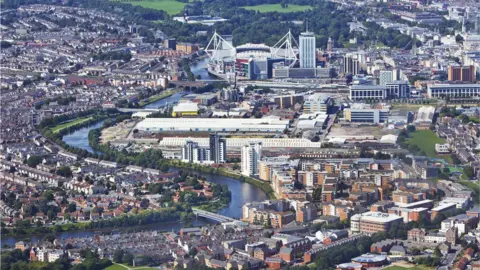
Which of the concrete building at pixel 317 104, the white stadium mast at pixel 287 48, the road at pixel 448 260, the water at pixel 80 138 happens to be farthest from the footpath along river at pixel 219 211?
the white stadium mast at pixel 287 48

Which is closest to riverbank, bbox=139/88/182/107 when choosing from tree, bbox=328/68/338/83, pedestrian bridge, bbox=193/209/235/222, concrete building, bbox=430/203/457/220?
tree, bbox=328/68/338/83

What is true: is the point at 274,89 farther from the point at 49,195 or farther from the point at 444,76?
the point at 49,195

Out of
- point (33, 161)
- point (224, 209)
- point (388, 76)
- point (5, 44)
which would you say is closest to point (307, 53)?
point (388, 76)

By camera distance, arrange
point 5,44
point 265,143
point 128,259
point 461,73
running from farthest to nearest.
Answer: point 5,44 → point 461,73 → point 265,143 → point 128,259

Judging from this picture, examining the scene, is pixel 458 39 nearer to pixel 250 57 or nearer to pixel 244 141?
pixel 250 57

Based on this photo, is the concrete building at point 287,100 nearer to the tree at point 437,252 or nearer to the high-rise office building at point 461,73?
the high-rise office building at point 461,73

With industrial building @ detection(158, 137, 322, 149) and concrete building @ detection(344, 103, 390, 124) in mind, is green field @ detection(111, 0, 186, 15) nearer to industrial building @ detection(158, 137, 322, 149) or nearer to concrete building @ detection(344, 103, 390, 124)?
concrete building @ detection(344, 103, 390, 124)

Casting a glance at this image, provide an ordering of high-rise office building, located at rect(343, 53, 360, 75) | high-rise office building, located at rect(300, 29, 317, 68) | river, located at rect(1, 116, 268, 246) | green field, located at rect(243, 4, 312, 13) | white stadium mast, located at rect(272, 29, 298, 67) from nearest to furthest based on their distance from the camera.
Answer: river, located at rect(1, 116, 268, 246) < high-rise office building, located at rect(343, 53, 360, 75) < high-rise office building, located at rect(300, 29, 317, 68) < white stadium mast, located at rect(272, 29, 298, 67) < green field, located at rect(243, 4, 312, 13)
